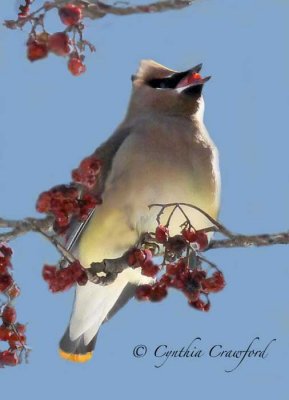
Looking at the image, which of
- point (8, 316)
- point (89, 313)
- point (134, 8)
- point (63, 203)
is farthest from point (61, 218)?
point (89, 313)

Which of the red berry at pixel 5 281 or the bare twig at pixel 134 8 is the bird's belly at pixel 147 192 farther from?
the bare twig at pixel 134 8

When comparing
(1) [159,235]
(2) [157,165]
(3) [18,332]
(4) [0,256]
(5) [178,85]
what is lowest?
(3) [18,332]

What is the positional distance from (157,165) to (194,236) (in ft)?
2.57

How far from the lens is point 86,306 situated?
3129mm

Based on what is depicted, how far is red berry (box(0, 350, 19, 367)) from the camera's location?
6.82 ft

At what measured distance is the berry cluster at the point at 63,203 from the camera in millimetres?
1879

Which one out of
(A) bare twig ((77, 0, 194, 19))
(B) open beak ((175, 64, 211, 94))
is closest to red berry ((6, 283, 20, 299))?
(A) bare twig ((77, 0, 194, 19))

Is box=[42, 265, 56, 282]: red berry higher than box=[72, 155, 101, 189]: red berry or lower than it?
lower

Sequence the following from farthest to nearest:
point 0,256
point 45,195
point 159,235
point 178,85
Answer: point 178,85 → point 159,235 → point 0,256 → point 45,195

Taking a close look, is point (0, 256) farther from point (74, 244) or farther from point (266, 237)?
point (74, 244)

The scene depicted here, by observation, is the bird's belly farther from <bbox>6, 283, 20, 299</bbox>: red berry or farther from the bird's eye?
<bbox>6, 283, 20, 299</bbox>: red berry

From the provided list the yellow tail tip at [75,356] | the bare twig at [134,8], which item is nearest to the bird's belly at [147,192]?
the yellow tail tip at [75,356]

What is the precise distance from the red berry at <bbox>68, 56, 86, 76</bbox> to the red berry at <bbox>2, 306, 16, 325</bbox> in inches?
25.4

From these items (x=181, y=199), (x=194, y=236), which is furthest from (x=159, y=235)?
(x=181, y=199)
